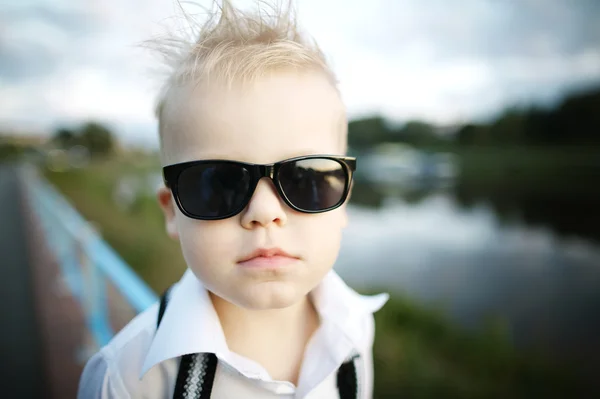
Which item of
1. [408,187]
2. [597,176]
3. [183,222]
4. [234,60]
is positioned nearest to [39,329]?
[183,222]

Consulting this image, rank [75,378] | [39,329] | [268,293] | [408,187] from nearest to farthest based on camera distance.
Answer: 1. [268,293]
2. [75,378]
3. [39,329]
4. [408,187]

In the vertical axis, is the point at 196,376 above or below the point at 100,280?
above

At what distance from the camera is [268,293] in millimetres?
761

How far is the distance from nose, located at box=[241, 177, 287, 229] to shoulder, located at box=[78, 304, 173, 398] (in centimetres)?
41

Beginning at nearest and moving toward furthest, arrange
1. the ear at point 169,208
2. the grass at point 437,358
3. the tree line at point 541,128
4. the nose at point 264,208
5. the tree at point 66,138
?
1. the nose at point 264,208
2. the ear at point 169,208
3. the tree at point 66,138
4. the grass at point 437,358
5. the tree line at point 541,128

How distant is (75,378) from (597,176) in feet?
33.7

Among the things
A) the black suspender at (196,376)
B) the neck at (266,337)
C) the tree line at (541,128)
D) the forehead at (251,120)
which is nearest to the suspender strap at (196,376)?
the black suspender at (196,376)

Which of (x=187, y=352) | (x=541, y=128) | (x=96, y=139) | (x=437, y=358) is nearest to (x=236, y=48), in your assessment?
(x=187, y=352)

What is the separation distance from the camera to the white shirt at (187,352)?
805mm

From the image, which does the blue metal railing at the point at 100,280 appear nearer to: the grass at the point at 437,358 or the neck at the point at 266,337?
the neck at the point at 266,337

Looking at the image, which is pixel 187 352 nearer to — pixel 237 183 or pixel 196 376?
pixel 196 376

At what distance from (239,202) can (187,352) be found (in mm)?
347

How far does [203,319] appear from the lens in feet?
2.83

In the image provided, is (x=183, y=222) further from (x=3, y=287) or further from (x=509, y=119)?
(x=509, y=119)
